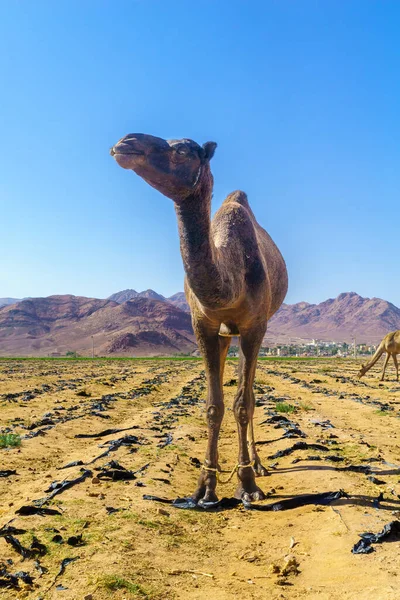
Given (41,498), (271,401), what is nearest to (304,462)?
(41,498)

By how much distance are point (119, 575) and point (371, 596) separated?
192 cm

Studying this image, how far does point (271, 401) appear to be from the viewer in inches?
724

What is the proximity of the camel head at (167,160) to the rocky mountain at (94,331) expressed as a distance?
432 feet

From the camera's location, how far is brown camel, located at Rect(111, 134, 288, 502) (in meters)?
5.26

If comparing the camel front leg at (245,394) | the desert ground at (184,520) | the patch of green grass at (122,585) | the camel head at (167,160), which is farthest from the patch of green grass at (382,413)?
the patch of green grass at (122,585)

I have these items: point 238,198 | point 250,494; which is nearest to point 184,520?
point 250,494

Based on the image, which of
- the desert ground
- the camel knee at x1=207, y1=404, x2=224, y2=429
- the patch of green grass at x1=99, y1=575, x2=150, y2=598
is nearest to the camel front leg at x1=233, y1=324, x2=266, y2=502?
the camel knee at x1=207, y1=404, x2=224, y2=429

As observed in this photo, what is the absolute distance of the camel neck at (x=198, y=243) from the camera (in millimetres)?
5496

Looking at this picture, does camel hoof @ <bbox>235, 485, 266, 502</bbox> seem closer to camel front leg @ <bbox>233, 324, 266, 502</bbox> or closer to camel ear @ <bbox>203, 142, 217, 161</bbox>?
camel front leg @ <bbox>233, 324, 266, 502</bbox>

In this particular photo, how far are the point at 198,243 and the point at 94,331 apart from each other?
16675 centimetres

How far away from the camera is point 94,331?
553 feet

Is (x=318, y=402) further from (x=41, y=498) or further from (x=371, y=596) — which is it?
(x=371, y=596)

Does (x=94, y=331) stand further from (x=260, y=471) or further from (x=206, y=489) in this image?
(x=206, y=489)

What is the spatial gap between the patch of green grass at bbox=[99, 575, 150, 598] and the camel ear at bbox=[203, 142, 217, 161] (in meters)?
4.04
